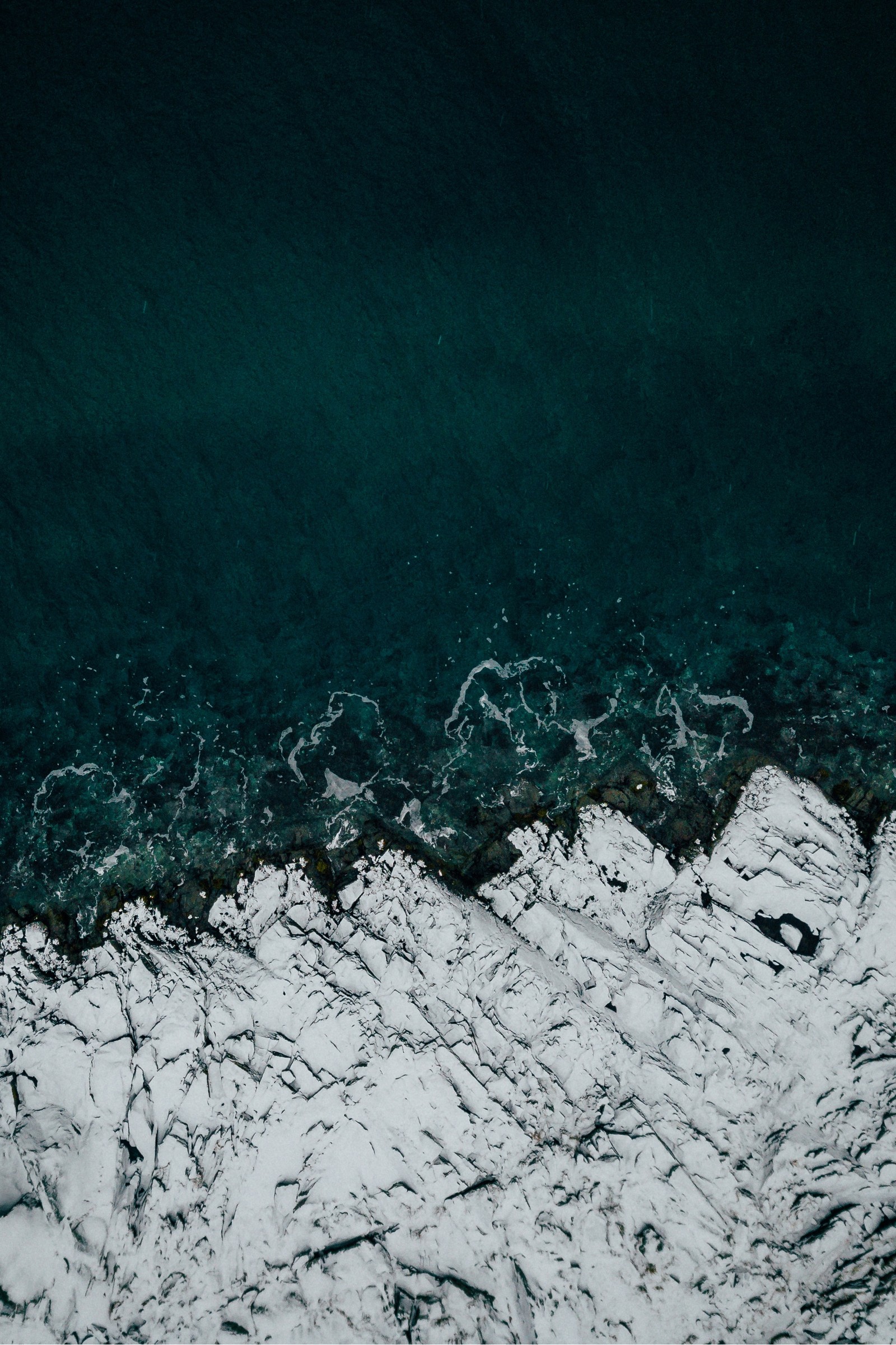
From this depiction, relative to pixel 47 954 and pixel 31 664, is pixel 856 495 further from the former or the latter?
pixel 47 954

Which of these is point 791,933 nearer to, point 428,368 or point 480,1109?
point 480,1109

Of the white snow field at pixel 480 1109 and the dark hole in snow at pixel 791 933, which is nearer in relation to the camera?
the white snow field at pixel 480 1109

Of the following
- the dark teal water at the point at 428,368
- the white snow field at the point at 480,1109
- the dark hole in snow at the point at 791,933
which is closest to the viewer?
the white snow field at the point at 480,1109

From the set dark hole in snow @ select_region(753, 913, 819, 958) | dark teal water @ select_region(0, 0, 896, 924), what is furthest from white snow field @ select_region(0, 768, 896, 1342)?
dark teal water @ select_region(0, 0, 896, 924)

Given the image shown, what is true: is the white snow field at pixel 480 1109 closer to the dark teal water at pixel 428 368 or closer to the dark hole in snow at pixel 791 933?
the dark hole in snow at pixel 791 933

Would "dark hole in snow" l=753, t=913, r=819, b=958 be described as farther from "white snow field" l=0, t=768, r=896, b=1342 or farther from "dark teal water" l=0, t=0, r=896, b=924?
"dark teal water" l=0, t=0, r=896, b=924

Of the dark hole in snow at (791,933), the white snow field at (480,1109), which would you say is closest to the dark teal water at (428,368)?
the white snow field at (480,1109)

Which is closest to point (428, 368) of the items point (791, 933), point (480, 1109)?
point (791, 933)

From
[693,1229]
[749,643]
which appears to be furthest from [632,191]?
[693,1229]
